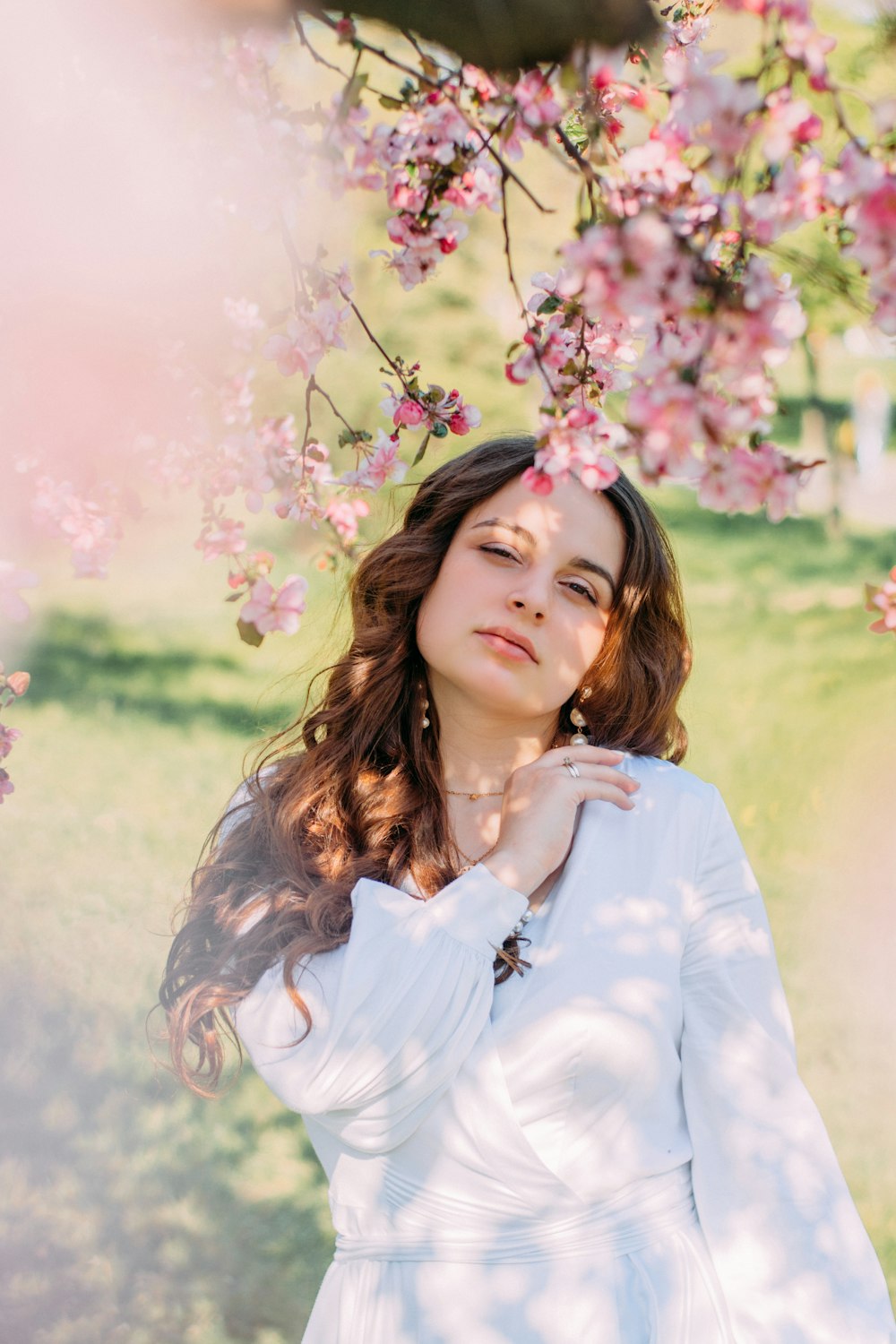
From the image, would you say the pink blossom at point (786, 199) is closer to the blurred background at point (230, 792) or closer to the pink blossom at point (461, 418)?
the blurred background at point (230, 792)

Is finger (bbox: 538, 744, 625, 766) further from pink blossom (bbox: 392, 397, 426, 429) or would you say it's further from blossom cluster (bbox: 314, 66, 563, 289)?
blossom cluster (bbox: 314, 66, 563, 289)

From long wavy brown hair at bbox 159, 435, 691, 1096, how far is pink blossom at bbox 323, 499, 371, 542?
3.0 inches

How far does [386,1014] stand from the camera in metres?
1.68

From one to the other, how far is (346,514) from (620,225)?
129cm

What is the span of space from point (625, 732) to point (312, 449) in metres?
0.76

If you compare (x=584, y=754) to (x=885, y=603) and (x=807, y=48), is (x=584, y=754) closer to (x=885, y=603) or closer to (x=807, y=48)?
(x=885, y=603)

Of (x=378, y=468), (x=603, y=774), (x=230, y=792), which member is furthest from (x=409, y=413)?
(x=230, y=792)

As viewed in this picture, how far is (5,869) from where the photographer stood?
541 centimetres

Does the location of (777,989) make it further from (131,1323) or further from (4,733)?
(131,1323)

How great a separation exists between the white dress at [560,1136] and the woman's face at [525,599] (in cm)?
34

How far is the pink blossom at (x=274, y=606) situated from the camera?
1.60m

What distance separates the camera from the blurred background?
374cm

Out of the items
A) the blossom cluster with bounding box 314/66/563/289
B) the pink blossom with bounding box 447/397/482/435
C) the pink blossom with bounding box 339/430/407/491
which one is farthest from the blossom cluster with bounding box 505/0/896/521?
the pink blossom with bounding box 339/430/407/491

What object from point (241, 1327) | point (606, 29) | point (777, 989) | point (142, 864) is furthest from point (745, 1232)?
point (142, 864)
